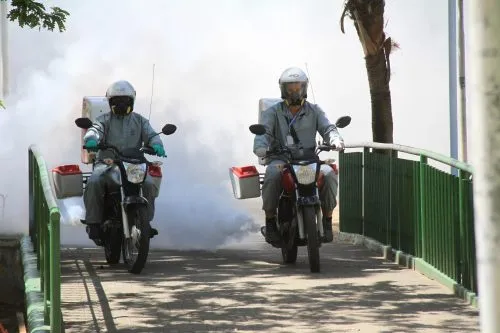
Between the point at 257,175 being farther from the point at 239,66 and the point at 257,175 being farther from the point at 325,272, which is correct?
the point at 239,66

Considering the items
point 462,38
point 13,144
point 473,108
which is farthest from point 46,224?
point 462,38

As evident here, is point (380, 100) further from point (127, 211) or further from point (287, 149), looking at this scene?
point (127, 211)

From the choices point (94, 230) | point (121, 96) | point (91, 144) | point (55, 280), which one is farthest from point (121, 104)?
point (55, 280)

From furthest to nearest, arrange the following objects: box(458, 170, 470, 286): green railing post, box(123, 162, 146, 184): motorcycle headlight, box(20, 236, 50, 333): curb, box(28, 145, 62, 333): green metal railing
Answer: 1. box(123, 162, 146, 184): motorcycle headlight
2. box(458, 170, 470, 286): green railing post
3. box(20, 236, 50, 333): curb
4. box(28, 145, 62, 333): green metal railing

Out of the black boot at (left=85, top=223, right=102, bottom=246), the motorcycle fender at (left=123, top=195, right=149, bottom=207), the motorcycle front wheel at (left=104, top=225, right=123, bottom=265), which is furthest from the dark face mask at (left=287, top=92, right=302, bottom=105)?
the black boot at (left=85, top=223, right=102, bottom=246)

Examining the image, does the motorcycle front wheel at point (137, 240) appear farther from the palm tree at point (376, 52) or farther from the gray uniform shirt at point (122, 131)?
the palm tree at point (376, 52)

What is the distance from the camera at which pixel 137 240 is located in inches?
484

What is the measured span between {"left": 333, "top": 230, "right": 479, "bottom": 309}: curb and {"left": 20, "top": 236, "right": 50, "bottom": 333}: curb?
2967 mm

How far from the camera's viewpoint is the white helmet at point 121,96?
12.7m

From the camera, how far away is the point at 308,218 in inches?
475

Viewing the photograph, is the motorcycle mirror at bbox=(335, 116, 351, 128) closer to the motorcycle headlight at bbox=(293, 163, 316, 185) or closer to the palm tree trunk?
the motorcycle headlight at bbox=(293, 163, 316, 185)

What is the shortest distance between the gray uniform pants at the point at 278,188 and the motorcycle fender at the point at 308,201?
0.29m

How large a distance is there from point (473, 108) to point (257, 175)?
8507mm

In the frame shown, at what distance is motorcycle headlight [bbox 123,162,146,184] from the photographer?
1243cm
